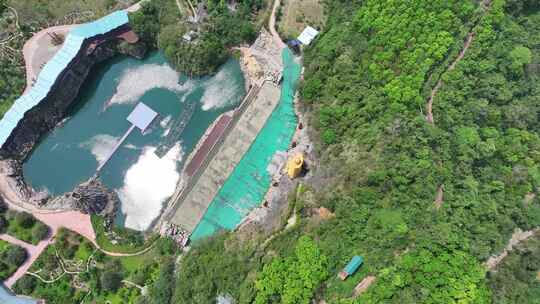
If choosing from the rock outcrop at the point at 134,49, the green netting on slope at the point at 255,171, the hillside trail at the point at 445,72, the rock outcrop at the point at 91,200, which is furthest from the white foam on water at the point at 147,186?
the hillside trail at the point at 445,72

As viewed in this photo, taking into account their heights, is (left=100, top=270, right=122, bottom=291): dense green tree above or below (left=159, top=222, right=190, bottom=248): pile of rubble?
above

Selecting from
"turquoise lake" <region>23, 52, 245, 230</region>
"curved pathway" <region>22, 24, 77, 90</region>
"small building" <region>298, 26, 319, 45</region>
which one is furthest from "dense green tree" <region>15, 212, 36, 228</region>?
"small building" <region>298, 26, 319, 45</region>

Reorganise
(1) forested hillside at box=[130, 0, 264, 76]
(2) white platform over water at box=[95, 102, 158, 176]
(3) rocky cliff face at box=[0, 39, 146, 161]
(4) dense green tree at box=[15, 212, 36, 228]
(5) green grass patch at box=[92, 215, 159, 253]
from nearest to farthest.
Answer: (4) dense green tree at box=[15, 212, 36, 228]
(5) green grass patch at box=[92, 215, 159, 253]
(3) rocky cliff face at box=[0, 39, 146, 161]
(2) white platform over water at box=[95, 102, 158, 176]
(1) forested hillside at box=[130, 0, 264, 76]

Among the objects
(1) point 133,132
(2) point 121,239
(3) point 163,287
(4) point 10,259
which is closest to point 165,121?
(1) point 133,132

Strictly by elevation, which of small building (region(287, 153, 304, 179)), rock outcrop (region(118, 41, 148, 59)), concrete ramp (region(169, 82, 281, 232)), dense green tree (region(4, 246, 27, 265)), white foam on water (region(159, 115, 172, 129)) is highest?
rock outcrop (region(118, 41, 148, 59))

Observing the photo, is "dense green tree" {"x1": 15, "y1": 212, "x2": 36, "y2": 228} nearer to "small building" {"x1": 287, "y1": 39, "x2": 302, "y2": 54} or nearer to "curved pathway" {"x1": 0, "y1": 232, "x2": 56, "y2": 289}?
"curved pathway" {"x1": 0, "y1": 232, "x2": 56, "y2": 289}

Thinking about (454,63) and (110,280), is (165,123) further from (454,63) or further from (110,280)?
(454,63)

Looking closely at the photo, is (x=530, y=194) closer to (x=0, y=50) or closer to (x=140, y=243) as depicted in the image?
(x=140, y=243)
